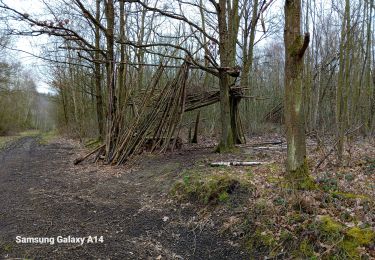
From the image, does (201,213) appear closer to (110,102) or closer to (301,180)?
(301,180)

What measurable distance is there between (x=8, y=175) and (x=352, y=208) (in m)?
8.93

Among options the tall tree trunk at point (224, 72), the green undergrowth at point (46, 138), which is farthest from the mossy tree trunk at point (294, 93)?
the green undergrowth at point (46, 138)

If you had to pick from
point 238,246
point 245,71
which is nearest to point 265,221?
point 238,246

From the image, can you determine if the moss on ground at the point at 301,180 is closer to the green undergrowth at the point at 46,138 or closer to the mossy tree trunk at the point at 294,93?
the mossy tree trunk at the point at 294,93

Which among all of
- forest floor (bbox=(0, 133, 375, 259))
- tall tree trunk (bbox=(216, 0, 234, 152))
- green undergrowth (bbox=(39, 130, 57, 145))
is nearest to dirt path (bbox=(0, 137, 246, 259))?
forest floor (bbox=(0, 133, 375, 259))

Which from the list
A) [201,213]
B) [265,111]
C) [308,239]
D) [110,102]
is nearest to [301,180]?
[308,239]

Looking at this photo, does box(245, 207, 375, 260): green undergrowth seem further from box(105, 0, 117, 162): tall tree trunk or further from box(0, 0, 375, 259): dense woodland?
box(105, 0, 117, 162): tall tree trunk

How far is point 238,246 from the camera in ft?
14.0

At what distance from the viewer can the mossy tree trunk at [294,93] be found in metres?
4.77

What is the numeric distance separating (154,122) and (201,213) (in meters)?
5.57

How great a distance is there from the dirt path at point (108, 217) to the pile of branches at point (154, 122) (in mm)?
1255

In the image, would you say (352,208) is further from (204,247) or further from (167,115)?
(167,115)

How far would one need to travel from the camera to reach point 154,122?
1052cm

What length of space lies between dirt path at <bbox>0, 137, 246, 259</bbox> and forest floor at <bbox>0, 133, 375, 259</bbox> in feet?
0.05
